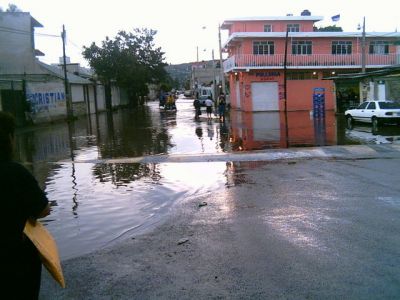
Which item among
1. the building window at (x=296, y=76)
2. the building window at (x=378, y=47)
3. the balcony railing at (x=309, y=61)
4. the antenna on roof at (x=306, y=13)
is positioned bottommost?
the building window at (x=296, y=76)

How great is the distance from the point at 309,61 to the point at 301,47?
1785mm

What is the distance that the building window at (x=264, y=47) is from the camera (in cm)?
4188

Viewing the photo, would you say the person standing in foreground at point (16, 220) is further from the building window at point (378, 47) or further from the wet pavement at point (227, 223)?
the building window at point (378, 47)

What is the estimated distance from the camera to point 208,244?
6152mm

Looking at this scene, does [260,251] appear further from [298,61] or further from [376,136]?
[298,61]

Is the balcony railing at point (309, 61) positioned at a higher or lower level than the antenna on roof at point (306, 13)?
lower

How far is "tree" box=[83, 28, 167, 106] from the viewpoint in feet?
181

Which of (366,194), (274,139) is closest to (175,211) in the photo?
(366,194)

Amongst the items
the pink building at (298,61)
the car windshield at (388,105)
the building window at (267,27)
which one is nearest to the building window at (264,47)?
the pink building at (298,61)

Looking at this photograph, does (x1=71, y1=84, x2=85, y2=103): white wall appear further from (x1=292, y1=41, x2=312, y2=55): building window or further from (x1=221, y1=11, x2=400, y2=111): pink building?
(x1=292, y1=41, x2=312, y2=55): building window

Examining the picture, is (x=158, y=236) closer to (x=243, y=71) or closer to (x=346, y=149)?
(x=346, y=149)

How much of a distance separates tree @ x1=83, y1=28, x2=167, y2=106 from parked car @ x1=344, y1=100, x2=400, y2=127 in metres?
35.2

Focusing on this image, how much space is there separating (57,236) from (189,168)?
20.5ft

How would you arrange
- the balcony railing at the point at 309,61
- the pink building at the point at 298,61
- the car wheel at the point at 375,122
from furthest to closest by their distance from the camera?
the pink building at the point at 298,61
the balcony railing at the point at 309,61
the car wheel at the point at 375,122
